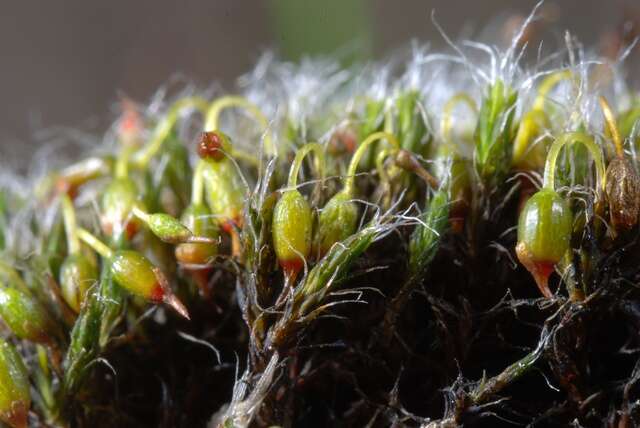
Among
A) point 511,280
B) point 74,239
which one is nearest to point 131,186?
point 74,239

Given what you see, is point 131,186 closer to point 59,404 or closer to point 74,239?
point 74,239

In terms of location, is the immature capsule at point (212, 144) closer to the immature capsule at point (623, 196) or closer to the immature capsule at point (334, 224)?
the immature capsule at point (334, 224)

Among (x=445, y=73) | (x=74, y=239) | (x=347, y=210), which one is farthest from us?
(x=445, y=73)

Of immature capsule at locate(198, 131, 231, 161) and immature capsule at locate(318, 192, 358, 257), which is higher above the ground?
immature capsule at locate(198, 131, 231, 161)

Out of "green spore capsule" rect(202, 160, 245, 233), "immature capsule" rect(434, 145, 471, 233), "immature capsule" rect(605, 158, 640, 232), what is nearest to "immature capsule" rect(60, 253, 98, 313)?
"green spore capsule" rect(202, 160, 245, 233)

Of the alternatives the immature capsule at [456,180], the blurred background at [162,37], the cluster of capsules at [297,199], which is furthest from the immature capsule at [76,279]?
the blurred background at [162,37]

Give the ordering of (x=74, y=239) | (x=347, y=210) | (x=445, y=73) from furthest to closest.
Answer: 1. (x=445, y=73)
2. (x=74, y=239)
3. (x=347, y=210)

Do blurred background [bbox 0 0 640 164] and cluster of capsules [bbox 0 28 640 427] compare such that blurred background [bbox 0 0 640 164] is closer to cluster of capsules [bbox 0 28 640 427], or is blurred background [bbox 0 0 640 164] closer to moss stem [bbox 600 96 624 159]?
cluster of capsules [bbox 0 28 640 427]

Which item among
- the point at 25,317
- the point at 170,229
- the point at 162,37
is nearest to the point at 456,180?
the point at 170,229
